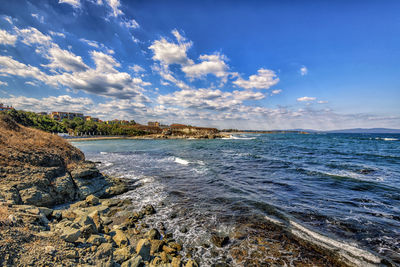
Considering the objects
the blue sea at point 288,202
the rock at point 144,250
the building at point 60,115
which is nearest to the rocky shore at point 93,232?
the rock at point 144,250

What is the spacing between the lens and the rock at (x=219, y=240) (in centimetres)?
616

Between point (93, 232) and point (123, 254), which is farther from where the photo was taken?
→ point (93, 232)

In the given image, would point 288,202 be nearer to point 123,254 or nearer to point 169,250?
point 169,250

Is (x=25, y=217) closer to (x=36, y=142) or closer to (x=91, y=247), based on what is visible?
(x=91, y=247)

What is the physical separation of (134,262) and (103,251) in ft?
3.15

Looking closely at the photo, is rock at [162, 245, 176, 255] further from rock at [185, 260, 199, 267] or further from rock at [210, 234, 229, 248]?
rock at [210, 234, 229, 248]

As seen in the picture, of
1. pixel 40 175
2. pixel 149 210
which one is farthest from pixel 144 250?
pixel 40 175

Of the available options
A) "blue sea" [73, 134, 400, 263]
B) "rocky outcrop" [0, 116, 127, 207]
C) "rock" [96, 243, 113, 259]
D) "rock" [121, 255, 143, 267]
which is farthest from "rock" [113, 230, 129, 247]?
"rocky outcrop" [0, 116, 127, 207]

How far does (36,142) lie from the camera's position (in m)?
12.0

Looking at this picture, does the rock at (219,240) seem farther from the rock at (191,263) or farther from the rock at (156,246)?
the rock at (156,246)

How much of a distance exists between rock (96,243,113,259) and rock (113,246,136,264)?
1.06ft

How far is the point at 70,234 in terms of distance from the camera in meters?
4.60

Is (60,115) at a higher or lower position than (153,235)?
higher

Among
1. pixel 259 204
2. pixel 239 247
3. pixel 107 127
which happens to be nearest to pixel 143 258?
pixel 239 247
